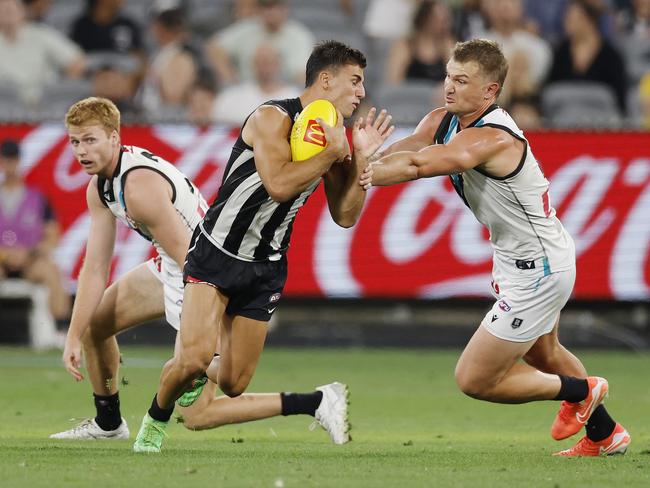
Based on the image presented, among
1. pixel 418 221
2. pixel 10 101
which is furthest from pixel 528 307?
pixel 10 101

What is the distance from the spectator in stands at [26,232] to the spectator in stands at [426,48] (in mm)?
5115

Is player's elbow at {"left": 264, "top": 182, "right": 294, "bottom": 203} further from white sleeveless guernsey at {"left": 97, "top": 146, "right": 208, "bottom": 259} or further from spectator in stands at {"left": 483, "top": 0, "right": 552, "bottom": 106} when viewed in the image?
spectator in stands at {"left": 483, "top": 0, "right": 552, "bottom": 106}

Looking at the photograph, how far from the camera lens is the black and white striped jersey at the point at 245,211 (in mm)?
7703

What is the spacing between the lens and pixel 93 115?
8.20m

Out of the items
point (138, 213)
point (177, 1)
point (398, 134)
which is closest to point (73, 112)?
point (138, 213)

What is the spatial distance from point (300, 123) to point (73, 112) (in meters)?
1.60

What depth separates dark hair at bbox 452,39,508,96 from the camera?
7719 mm

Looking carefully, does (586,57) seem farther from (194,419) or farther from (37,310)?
(194,419)

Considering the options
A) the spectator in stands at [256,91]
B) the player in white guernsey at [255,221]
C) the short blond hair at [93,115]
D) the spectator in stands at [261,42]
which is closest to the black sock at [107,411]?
the player in white guernsey at [255,221]

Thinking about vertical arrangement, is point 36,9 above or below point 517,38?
above

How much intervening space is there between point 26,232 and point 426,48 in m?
5.79

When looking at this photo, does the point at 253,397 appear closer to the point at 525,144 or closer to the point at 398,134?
the point at 525,144

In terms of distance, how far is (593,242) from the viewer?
595 inches

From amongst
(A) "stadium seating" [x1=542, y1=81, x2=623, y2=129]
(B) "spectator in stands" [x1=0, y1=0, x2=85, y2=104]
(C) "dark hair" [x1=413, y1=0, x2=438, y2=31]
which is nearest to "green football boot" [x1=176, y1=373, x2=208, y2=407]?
(C) "dark hair" [x1=413, y1=0, x2=438, y2=31]
